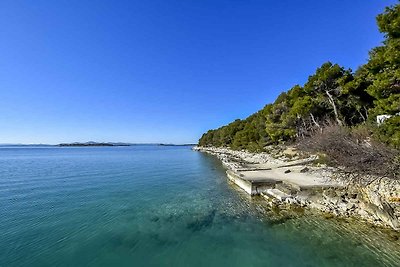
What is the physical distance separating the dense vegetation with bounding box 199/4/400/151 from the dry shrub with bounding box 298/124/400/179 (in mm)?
872

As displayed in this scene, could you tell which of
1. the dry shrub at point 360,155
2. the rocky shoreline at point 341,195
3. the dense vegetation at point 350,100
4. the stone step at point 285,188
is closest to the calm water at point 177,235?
the rocky shoreline at point 341,195

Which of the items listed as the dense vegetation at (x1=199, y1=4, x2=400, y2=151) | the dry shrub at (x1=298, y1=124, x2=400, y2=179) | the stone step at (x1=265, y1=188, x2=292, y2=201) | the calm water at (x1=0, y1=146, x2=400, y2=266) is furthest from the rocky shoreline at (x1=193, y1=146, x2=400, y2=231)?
the dense vegetation at (x1=199, y1=4, x2=400, y2=151)

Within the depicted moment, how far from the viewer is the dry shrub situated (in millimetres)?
8734

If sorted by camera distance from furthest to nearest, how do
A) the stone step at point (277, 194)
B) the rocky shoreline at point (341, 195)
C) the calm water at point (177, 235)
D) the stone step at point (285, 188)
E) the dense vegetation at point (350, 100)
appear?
1. the stone step at point (285, 188)
2. the stone step at point (277, 194)
3. the dense vegetation at point (350, 100)
4. the rocky shoreline at point (341, 195)
5. the calm water at point (177, 235)

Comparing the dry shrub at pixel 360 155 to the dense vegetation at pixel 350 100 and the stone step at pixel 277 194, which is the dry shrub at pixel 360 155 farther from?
the stone step at pixel 277 194

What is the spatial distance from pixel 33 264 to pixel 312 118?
2733 centimetres

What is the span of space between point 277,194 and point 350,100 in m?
16.3

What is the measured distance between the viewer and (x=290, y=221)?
32.1ft

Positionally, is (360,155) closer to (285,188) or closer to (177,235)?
(285,188)

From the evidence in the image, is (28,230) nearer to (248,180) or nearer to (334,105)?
(248,180)

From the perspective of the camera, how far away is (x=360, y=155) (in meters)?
9.12

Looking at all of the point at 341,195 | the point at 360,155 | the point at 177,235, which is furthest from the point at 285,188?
the point at 177,235

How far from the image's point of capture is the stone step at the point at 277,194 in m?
12.4

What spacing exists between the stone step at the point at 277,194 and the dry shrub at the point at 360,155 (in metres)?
3.00
